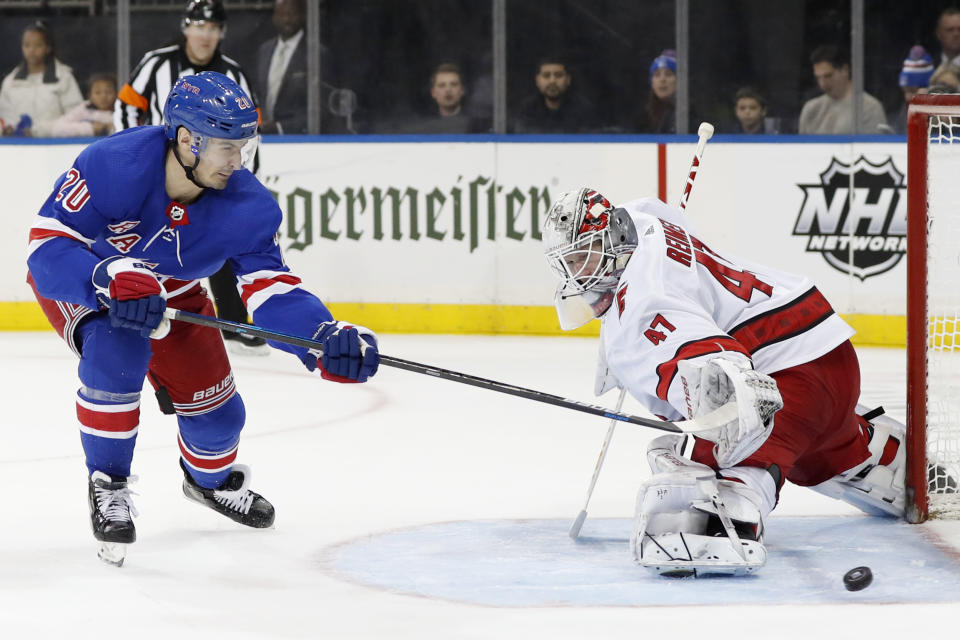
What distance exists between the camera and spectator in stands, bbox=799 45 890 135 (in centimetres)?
601

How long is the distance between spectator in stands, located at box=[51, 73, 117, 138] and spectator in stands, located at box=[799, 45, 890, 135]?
288 cm

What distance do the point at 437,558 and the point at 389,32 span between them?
4.06m

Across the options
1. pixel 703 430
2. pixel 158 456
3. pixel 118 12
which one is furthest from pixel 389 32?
pixel 703 430

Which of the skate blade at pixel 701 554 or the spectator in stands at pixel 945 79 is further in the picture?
the spectator in stands at pixel 945 79

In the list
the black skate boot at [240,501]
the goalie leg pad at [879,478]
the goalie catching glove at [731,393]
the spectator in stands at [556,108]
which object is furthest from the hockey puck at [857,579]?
the spectator in stands at [556,108]

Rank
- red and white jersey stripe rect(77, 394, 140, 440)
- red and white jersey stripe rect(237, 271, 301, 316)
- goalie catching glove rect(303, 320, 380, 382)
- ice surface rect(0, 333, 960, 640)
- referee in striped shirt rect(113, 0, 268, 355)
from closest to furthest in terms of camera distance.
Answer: ice surface rect(0, 333, 960, 640) → goalie catching glove rect(303, 320, 380, 382) → red and white jersey stripe rect(77, 394, 140, 440) → red and white jersey stripe rect(237, 271, 301, 316) → referee in striped shirt rect(113, 0, 268, 355)

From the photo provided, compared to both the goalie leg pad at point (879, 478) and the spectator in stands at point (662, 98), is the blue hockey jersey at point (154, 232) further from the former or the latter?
the spectator in stands at point (662, 98)

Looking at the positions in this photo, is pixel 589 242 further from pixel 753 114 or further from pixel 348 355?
pixel 753 114

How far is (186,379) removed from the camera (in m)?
2.94

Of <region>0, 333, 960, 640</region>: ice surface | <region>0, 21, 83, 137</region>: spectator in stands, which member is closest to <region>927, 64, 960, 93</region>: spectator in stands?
<region>0, 333, 960, 640</region>: ice surface

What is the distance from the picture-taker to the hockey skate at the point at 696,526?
259cm

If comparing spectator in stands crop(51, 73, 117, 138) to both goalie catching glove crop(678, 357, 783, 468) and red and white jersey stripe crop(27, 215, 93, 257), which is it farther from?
goalie catching glove crop(678, 357, 783, 468)

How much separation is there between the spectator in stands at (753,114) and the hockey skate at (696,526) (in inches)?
145

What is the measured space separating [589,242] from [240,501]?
91 cm
